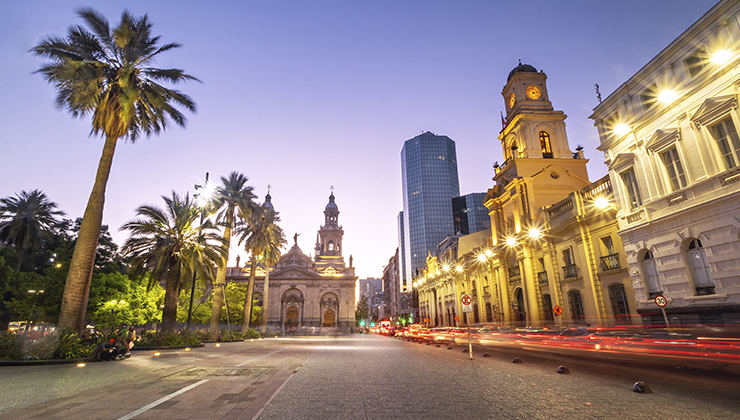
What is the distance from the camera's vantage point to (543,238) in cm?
2709

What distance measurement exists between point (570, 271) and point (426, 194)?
109 m

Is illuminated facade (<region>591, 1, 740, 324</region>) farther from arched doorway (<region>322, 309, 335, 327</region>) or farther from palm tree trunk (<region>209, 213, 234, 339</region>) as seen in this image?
arched doorway (<region>322, 309, 335, 327</region>)

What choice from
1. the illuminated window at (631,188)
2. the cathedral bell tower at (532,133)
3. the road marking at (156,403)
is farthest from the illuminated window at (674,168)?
the road marking at (156,403)

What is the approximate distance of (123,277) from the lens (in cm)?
3198

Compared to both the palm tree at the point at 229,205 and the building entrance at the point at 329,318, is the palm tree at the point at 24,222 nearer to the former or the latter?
the palm tree at the point at 229,205

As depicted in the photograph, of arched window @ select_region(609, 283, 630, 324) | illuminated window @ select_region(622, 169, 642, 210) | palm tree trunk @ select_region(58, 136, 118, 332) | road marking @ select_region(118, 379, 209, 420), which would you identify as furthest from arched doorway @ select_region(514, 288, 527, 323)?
palm tree trunk @ select_region(58, 136, 118, 332)

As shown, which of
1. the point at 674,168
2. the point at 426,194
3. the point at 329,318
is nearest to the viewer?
the point at 674,168

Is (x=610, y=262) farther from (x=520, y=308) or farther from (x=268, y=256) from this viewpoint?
(x=268, y=256)

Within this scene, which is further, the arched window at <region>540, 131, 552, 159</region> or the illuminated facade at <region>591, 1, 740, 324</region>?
the arched window at <region>540, 131, 552, 159</region>

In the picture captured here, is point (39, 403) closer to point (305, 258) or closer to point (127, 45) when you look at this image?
point (127, 45)

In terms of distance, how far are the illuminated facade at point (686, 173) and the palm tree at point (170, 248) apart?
23721mm

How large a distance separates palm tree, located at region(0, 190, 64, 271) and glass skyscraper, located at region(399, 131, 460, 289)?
3798 inches

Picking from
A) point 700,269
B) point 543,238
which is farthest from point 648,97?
point 543,238

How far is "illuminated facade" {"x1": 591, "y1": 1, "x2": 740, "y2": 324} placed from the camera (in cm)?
1261
